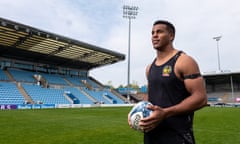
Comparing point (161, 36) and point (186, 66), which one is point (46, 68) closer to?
point (161, 36)

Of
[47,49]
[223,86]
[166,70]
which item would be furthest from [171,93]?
[223,86]

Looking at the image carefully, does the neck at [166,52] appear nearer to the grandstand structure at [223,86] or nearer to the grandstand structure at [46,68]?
the grandstand structure at [46,68]

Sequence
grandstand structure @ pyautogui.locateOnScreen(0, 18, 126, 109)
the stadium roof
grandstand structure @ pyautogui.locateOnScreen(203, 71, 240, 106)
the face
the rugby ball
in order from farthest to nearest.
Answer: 1. grandstand structure @ pyautogui.locateOnScreen(203, 71, 240, 106)
2. grandstand structure @ pyautogui.locateOnScreen(0, 18, 126, 109)
3. the stadium roof
4. the face
5. the rugby ball

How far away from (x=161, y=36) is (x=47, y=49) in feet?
110

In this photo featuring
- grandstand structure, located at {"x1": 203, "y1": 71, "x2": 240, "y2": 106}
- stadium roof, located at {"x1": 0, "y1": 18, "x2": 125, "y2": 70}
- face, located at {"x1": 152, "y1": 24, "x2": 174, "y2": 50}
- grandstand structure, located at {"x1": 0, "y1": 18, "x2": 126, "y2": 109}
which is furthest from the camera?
grandstand structure, located at {"x1": 203, "y1": 71, "x2": 240, "y2": 106}

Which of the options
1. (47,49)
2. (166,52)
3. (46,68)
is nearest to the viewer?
(166,52)

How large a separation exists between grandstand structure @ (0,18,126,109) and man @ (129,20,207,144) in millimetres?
25553

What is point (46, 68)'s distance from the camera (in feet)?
135

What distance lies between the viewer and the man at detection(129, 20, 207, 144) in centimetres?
167

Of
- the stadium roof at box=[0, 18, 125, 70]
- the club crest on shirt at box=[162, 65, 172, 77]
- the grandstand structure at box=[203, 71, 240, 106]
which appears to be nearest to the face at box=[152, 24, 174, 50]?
the club crest on shirt at box=[162, 65, 172, 77]

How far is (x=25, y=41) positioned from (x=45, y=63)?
11.8 m

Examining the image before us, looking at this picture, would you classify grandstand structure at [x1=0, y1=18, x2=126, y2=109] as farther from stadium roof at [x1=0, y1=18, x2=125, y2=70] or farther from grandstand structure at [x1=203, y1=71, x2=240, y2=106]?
grandstand structure at [x1=203, y1=71, x2=240, y2=106]

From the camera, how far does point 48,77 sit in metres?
39.2

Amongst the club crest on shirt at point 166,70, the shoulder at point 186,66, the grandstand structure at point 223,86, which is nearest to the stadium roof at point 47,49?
the grandstand structure at point 223,86
